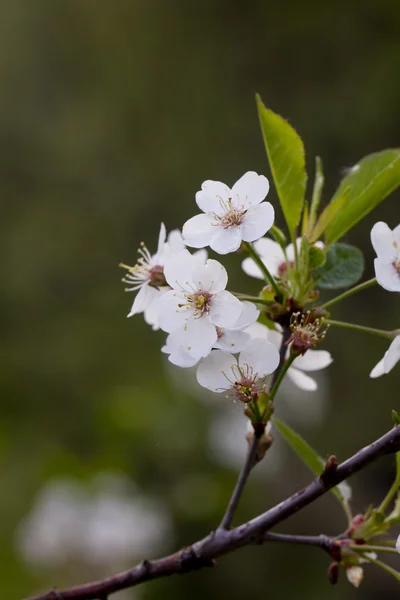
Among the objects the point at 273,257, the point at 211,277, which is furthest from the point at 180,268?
the point at 273,257

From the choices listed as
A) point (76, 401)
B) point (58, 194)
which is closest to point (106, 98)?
point (58, 194)

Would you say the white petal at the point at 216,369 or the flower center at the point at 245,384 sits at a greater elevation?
the white petal at the point at 216,369

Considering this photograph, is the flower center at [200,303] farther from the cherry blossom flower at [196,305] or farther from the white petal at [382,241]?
the white petal at [382,241]

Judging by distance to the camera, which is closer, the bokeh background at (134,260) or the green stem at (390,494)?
the green stem at (390,494)

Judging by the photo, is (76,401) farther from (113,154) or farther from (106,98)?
(106,98)

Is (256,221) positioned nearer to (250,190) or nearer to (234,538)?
(250,190)

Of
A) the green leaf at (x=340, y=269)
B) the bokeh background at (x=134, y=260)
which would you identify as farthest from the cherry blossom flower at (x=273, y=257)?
the bokeh background at (x=134, y=260)

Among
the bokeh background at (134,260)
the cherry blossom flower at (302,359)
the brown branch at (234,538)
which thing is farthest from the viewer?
the bokeh background at (134,260)
